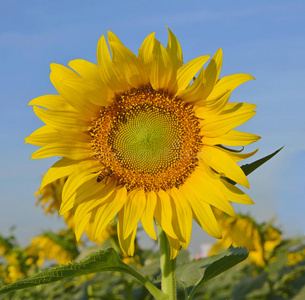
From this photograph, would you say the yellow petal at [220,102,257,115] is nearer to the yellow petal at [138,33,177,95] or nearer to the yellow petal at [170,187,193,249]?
the yellow petal at [138,33,177,95]

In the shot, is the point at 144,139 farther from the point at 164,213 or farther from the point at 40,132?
the point at 40,132

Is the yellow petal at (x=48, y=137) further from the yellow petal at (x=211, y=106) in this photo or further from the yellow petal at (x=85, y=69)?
the yellow petal at (x=211, y=106)

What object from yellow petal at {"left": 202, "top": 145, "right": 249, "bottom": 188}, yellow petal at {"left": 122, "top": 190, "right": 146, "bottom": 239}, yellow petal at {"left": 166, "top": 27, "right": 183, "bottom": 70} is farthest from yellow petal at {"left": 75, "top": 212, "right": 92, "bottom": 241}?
yellow petal at {"left": 166, "top": 27, "right": 183, "bottom": 70}

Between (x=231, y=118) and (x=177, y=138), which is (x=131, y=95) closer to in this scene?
(x=177, y=138)

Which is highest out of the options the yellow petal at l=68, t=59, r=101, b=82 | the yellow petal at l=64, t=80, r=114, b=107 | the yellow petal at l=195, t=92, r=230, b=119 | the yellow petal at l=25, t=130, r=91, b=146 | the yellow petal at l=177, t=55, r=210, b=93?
the yellow petal at l=68, t=59, r=101, b=82

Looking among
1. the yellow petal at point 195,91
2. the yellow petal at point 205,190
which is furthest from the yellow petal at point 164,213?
the yellow petal at point 195,91

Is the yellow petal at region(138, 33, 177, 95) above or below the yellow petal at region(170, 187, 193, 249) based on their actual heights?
above

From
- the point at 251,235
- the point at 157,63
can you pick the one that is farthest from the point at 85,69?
the point at 251,235
